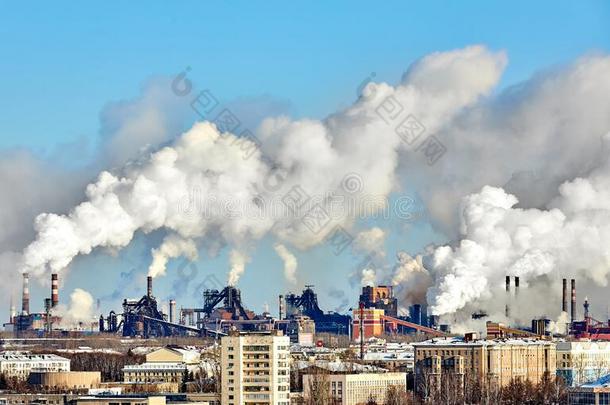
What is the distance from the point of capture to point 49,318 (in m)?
108

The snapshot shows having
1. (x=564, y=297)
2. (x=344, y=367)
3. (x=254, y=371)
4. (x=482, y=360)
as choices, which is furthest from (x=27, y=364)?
(x=254, y=371)

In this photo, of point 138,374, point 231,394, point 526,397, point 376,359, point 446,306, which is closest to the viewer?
point 231,394

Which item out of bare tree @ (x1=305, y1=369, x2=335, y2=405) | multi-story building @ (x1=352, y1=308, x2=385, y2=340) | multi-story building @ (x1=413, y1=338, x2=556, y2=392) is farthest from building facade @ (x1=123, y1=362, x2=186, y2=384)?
multi-story building @ (x1=352, y1=308, x2=385, y2=340)

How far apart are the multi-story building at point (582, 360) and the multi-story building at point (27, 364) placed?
2203 centimetres

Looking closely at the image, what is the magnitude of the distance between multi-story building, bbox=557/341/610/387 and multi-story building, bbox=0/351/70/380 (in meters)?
22.0

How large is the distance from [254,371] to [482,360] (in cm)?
3188

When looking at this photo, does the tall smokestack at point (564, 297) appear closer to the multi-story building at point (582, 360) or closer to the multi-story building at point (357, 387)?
the multi-story building at point (582, 360)

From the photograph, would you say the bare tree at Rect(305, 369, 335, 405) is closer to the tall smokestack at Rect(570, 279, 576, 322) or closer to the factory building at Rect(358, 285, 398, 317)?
the tall smokestack at Rect(570, 279, 576, 322)

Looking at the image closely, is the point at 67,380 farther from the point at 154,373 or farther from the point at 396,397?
the point at 396,397

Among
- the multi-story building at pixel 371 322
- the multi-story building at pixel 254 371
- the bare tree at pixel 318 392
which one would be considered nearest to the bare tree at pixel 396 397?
the bare tree at pixel 318 392

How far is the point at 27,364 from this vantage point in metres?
86.8

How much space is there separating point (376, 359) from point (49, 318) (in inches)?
1003

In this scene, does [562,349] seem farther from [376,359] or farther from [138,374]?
[138,374]

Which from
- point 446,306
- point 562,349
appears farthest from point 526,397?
point 446,306
